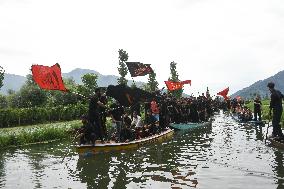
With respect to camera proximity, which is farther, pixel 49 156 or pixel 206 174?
pixel 49 156

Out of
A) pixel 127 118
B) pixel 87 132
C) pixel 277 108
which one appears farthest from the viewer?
pixel 127 118

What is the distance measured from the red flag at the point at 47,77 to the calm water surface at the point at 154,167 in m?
3.65

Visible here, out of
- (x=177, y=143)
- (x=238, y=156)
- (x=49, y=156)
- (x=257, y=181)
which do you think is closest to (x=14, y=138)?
(x=49, y=156)

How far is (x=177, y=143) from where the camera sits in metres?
24.3

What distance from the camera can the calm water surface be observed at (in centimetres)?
1355

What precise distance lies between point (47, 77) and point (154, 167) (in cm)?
644

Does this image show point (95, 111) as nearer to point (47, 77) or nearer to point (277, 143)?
point (47, 77)

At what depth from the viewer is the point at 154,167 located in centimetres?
1631

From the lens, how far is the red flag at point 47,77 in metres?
17.8

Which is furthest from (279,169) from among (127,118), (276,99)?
(127,118)

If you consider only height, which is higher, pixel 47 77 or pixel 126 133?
pixel 47 77

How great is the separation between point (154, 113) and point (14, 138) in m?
9.60

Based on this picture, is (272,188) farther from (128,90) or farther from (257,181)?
(128,90)

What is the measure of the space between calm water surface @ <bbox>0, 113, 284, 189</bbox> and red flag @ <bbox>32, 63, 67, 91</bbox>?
365 centimetres
